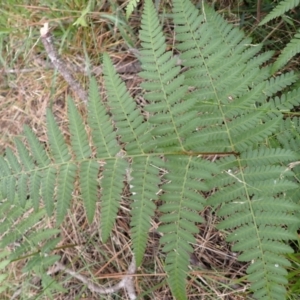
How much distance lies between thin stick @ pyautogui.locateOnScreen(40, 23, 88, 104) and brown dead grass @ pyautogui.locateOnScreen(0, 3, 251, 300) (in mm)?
131

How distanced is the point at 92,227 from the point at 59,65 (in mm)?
992

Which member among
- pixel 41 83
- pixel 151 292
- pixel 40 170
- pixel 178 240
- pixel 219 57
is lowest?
pixel 151 292

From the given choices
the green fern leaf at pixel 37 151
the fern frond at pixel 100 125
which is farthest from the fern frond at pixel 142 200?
the green fern leaf at pixel 37 151

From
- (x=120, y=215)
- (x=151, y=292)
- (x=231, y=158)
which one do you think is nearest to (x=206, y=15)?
(x=231, y=158)

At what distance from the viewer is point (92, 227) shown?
2701 millimetres

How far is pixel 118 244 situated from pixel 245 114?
1.28 meters

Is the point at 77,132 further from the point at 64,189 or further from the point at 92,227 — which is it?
the point at 92,227

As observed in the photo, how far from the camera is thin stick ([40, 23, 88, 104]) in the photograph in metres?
2.64

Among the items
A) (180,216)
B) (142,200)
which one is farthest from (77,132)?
(180,216)

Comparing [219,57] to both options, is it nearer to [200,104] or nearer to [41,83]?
[200,104]

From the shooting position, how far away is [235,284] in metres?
2.32

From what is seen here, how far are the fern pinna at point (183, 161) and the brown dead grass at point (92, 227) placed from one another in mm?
792

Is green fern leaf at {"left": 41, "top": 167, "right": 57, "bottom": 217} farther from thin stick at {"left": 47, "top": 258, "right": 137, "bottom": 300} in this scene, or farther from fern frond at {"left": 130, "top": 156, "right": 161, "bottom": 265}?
thin stick at {"left": 47, "top": 258, "right": 137, "bottom": 300}

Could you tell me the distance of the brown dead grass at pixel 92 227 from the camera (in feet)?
7.86
